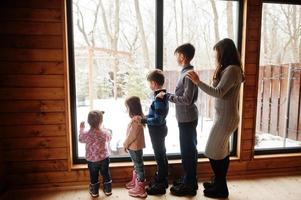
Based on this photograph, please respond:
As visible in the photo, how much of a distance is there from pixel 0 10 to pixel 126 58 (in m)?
1.13

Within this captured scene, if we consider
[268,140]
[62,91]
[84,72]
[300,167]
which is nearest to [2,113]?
[62,91]

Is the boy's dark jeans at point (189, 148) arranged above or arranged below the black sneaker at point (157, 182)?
above

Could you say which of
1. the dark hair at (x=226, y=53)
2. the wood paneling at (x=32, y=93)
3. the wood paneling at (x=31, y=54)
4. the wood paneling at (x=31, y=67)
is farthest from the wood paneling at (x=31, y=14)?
the dark hair at (x=226, y=53)

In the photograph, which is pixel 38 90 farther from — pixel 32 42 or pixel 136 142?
pixel 136 142

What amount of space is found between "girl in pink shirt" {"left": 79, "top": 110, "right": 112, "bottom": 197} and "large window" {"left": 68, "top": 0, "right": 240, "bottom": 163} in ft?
1.04

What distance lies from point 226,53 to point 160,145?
3.09ft

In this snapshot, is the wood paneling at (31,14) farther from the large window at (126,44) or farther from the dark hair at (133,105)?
the dark hair at (133,105)

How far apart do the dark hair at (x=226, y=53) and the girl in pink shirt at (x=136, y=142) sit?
2.47 ft

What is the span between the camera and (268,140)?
2.91 meters

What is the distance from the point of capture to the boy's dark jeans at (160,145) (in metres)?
2.23

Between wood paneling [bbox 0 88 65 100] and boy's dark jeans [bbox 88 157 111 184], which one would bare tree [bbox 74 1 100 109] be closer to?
wood paneling [bbox 0 88 65 100]

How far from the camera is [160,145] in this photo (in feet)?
7.40

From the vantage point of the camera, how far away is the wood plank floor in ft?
7.42

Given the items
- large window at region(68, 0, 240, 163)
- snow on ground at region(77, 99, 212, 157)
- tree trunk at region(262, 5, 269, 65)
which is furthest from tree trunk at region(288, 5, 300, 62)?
snow on ground at region(77, 99, 212, 157)
